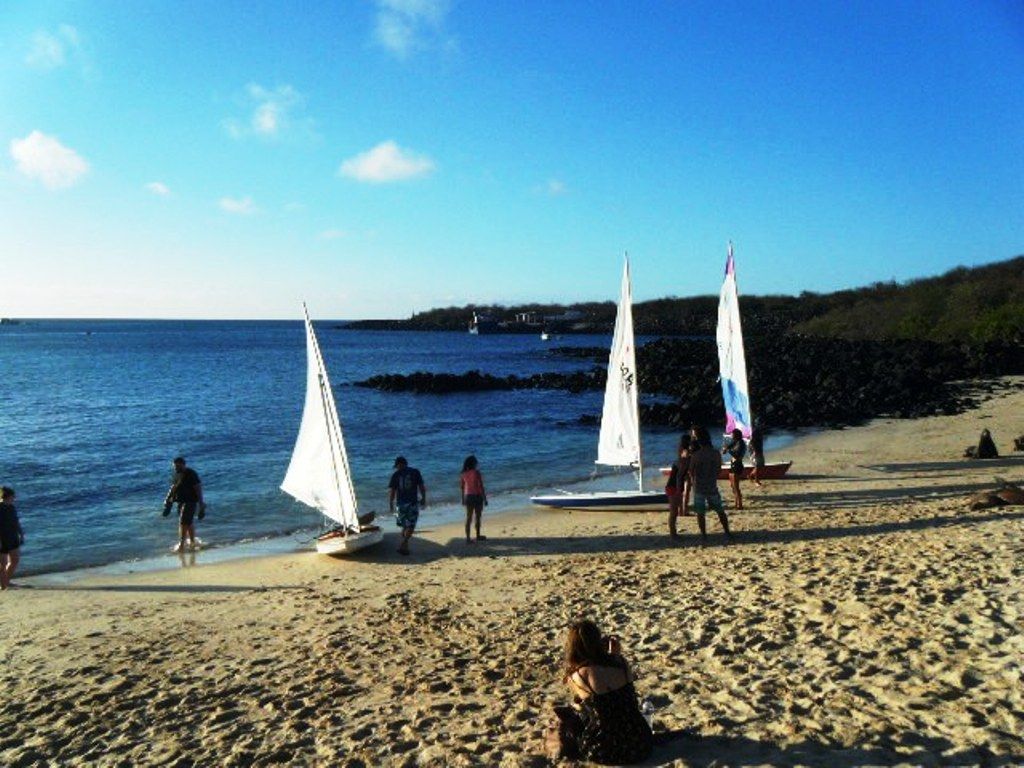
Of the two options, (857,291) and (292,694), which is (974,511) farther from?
(857,291)

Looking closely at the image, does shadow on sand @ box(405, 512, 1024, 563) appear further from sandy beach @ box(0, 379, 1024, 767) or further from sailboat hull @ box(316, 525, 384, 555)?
sailboat hull @ box(316, 525, 384, 555)

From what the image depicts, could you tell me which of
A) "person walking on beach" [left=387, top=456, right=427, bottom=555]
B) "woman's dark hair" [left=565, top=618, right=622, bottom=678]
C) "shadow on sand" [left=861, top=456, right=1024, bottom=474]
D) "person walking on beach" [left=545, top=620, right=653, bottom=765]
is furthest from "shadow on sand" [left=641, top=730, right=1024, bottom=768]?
"shadow on sand" [left=861, top=456, right=1024, bottom=474]

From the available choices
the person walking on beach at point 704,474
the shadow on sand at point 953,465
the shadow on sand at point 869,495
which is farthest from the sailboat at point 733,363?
the person walking on beach at point 704,474

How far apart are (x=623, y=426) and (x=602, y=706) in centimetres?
1070

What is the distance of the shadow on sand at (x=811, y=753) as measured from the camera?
517cm

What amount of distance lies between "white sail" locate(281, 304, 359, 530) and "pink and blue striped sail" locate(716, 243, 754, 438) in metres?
8.75

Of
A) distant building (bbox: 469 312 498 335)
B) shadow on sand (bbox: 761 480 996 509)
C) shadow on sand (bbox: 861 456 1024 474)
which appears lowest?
shadow on sand (bbox: 861 456 1024 474)

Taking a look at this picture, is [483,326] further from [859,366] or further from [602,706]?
[602,706]

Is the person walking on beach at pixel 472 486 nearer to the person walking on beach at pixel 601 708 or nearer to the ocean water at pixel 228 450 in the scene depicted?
the ocean water at pixel 228 450

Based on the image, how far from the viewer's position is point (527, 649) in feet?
26.0

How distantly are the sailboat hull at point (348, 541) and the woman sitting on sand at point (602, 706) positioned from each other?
7.83 meters

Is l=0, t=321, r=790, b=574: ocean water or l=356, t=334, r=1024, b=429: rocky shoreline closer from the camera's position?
l=0, t=321, r=790, b=574: ocean water

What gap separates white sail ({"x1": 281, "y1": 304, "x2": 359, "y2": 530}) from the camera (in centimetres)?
1280

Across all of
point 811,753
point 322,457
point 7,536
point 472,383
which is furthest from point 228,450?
point 472,383
